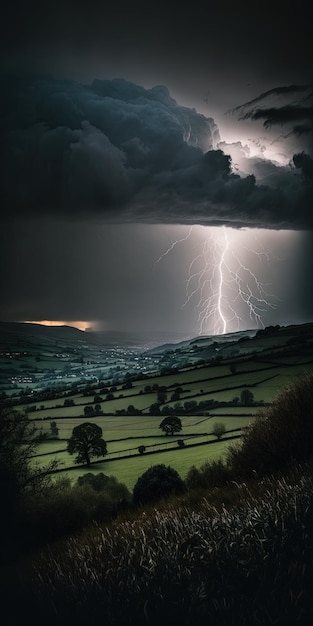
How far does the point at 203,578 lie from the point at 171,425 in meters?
15.9

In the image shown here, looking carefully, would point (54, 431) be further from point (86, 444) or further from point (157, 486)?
point (157, 486)

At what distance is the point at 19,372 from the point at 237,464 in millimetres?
17180

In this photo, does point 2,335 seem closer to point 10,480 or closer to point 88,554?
point 10,480

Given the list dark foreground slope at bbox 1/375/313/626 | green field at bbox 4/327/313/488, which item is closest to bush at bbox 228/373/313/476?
dark foreground slope at bbox 1/375/313/626

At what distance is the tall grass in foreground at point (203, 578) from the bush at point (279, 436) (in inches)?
165

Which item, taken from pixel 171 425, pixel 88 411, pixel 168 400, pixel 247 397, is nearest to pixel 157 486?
pixel 171 425

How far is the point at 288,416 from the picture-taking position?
12.5 metres

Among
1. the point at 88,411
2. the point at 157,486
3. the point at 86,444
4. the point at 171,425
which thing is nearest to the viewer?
the point at 157,486

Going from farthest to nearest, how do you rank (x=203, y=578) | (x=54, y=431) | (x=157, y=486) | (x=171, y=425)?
1. (x=54, y=431)
2. (x=171, y=425)
3. (x=157, y=486)
4. (x=203, y=578)

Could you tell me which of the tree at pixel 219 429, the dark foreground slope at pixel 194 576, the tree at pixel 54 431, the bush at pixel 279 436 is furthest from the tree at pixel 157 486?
the tree at pixel 54 431

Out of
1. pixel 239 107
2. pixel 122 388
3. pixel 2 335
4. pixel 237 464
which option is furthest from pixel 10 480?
pixel 239 107

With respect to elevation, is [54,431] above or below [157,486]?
above

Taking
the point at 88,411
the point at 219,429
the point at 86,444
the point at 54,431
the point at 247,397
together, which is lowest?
the point at 219,429

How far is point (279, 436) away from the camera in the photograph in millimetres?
12109
